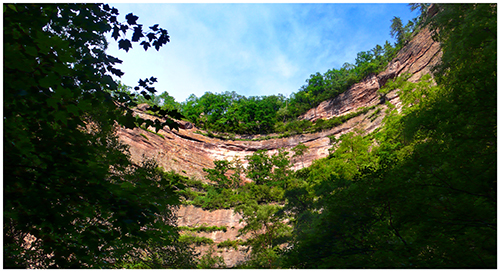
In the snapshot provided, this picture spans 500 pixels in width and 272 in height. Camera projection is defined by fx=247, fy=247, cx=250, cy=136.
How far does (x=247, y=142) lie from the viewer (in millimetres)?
38562

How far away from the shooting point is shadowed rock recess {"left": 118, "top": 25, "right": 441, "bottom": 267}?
25.8 metres

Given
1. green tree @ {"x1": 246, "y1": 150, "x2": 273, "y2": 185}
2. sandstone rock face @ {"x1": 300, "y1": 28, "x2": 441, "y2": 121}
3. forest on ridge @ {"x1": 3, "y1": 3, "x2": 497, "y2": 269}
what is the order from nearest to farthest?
forest on ridge @ {"x1": 3, "y1": 3, "x2": 497, "y2": 269} → sandstone rock face @ {"x1": 300, "y1": 28, "x2": 441, "y2": 121} → green tree @ {"x1": 246, "y1": 150, "x2": 273, "y2": 185}

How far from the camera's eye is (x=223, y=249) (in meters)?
22.0

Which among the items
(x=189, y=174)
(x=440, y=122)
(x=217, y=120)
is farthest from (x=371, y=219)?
(x=217, y=120)

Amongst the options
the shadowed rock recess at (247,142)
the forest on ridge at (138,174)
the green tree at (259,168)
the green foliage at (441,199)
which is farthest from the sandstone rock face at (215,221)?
the green foliage at (441,199)

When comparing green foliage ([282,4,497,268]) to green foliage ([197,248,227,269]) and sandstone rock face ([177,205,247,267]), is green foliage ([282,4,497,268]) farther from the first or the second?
sandstone rock face ([177,205,247,267])

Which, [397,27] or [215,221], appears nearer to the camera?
[215,221]

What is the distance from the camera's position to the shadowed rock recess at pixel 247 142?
2578 cm

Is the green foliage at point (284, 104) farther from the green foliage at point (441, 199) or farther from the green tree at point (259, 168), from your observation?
the green foliage at point (441, 199)

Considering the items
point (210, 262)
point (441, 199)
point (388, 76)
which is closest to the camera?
point (441, 199)

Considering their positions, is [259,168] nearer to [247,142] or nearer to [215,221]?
[247,142]

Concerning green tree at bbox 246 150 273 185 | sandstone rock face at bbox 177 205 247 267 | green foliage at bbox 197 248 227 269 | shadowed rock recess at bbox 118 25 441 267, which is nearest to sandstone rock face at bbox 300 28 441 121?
shadowed rock recess at bbox 118 25 441 267

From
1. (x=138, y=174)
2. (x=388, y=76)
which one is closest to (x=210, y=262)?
(x=138, y=174)

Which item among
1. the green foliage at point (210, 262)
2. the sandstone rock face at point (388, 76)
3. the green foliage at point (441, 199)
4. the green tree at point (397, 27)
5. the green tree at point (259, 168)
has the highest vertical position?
the green tree at point (397, 27)
